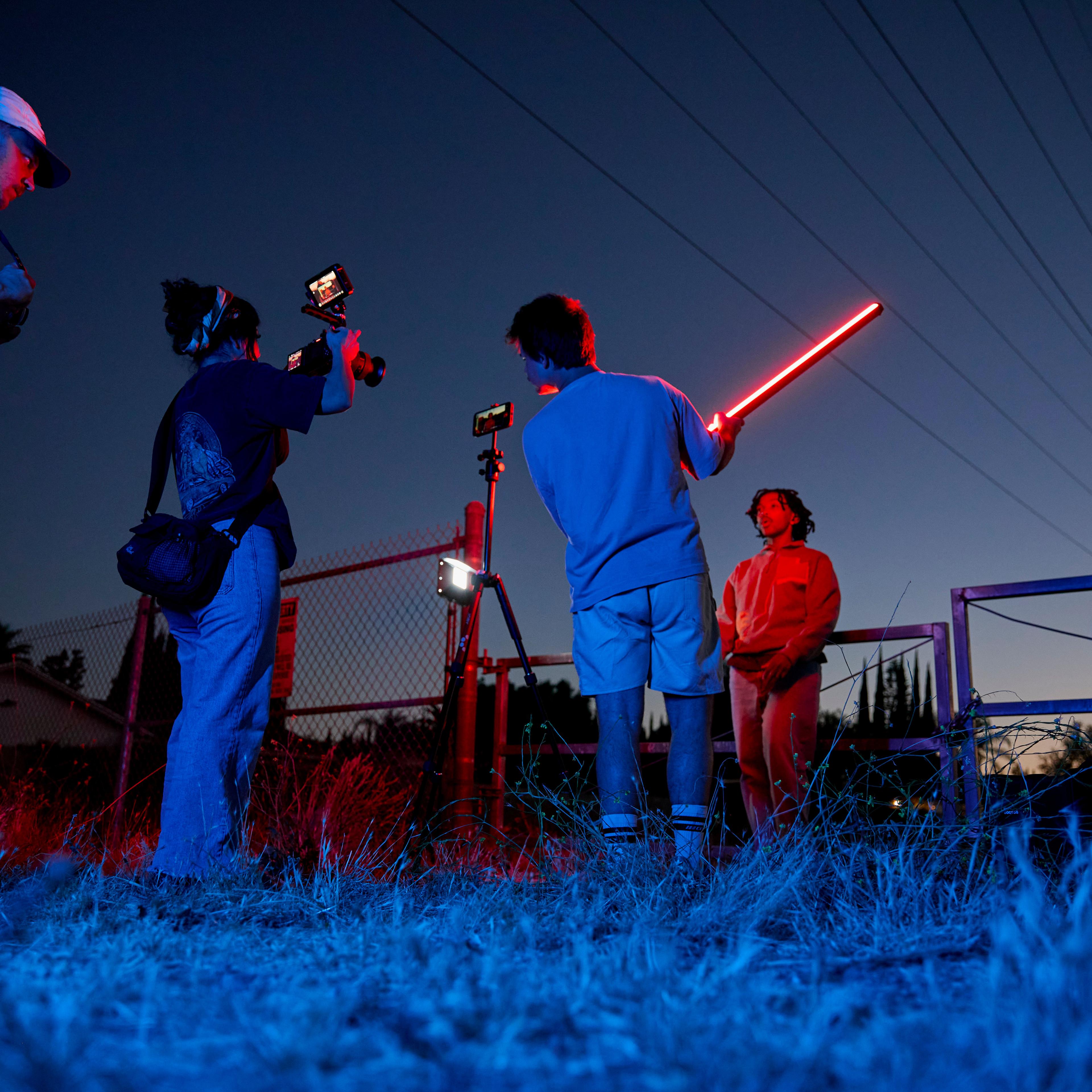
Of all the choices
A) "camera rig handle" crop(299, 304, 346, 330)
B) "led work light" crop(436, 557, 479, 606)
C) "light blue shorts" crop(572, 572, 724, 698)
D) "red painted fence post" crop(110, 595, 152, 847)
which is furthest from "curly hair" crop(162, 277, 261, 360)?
"red painted fence post" crop(110, 595, 152, 847)

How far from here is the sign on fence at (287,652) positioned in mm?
5816

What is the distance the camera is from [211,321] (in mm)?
2385

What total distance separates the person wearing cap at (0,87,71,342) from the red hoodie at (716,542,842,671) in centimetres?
296

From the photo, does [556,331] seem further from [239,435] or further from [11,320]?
[11,320]

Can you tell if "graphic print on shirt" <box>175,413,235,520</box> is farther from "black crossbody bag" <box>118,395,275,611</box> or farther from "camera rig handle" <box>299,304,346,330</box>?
"camera rig handle" <box>299,304,346,330</box>

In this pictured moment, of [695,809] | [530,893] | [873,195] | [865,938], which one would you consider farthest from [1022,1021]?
[873,195]

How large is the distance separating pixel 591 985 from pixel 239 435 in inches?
70.7

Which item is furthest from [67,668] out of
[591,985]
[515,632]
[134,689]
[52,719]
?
[591,985]

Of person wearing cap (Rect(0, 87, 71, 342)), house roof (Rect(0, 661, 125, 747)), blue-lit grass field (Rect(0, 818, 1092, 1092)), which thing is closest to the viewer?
blue-lit grass field (Rect(0, 818, 1092, 1092))

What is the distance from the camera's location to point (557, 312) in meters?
2.53

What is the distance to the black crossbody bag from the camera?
203 centimetres

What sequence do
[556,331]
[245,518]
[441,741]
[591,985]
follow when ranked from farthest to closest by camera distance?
[441,741] < [556,331] < [245,518] < [591,985]

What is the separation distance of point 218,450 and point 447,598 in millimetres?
1961

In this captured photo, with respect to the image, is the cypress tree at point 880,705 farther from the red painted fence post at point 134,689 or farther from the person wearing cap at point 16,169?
the red painted fence post at point 134,689
